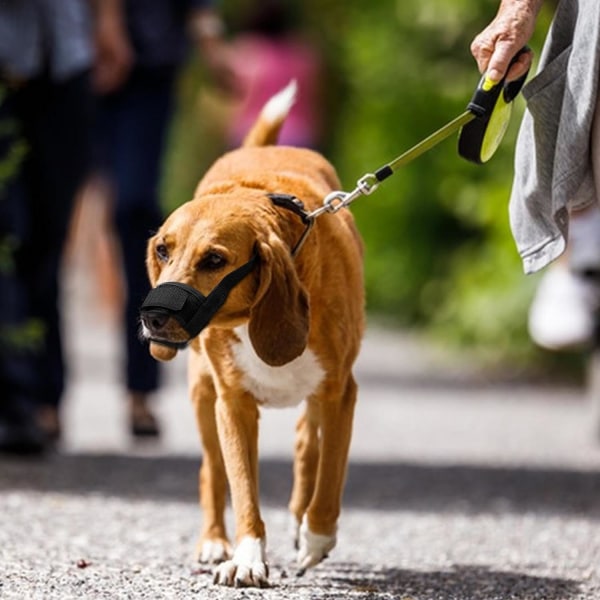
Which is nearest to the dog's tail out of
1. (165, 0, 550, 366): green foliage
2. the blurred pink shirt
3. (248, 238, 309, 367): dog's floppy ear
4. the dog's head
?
the dog's head

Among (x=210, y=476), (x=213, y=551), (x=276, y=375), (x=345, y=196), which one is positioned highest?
(x=345, y=196)

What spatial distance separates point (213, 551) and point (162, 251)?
40.3 inches

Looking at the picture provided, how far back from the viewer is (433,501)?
5812 millimetres

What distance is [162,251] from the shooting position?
3939 millimetres

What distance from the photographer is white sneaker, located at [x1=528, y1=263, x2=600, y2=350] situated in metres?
7.25

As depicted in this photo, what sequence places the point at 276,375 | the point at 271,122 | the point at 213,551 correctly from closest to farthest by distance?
the point at 276,375 < the point at 213,551 < the point at 271,122

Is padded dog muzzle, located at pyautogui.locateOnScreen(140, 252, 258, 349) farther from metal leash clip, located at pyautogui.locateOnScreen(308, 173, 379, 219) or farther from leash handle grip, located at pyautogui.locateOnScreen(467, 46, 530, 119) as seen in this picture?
leash handle grip, located at pyautogui.locateOnScreen(467, 46, 530, 119)

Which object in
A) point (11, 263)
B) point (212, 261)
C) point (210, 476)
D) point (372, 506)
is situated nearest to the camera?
point (212, 261)

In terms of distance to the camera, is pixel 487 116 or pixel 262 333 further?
pixel 487 116

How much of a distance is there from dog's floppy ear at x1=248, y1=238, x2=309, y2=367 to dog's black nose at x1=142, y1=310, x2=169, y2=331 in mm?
299

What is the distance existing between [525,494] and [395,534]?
992 millimetres

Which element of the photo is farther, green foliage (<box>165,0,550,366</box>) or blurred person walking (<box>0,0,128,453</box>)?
green foliage (<box>165,0,550,366</box>)

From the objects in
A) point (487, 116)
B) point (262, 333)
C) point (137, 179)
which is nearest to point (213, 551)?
point (262, 333)

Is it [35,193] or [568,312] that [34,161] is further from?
[568,312]
